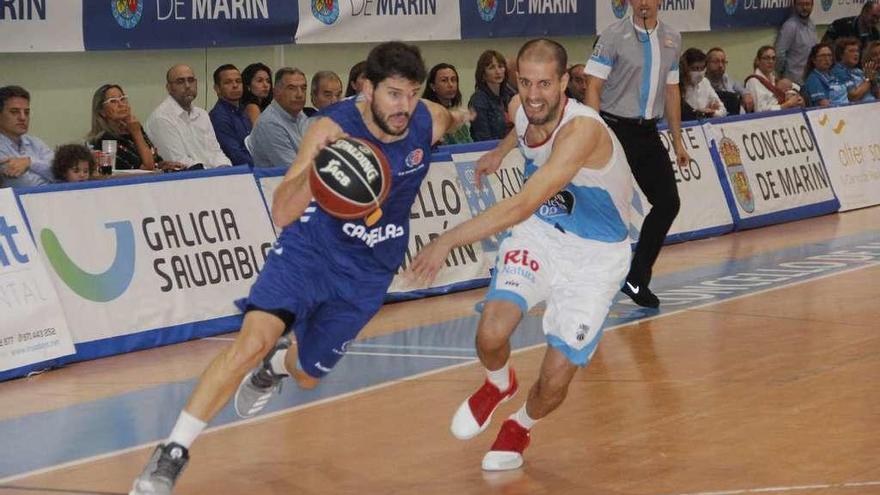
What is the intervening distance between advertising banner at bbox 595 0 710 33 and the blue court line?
4949mm

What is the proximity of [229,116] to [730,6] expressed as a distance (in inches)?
387

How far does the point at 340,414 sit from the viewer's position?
872 centimetres

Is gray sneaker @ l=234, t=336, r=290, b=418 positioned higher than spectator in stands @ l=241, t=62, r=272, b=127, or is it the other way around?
spectator in stands @ l=241, t=62, r=272, b=127

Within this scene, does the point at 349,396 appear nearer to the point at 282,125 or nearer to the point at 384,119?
the point at 384,119

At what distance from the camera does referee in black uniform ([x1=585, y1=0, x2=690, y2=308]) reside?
12.1m

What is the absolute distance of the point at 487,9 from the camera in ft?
57.1

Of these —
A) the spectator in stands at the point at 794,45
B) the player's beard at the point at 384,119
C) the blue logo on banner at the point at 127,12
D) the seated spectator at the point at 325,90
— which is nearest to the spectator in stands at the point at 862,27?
the spectator in stands at the point at 794,45

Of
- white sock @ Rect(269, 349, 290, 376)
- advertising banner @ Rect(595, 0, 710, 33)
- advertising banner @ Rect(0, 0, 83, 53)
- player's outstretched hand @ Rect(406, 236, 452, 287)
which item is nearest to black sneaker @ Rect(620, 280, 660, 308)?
white sock @ Rect(269, 349, 290, 376)

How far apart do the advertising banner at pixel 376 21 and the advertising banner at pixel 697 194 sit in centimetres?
271

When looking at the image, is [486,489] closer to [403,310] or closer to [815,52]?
[403,310]

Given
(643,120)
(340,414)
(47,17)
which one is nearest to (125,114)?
(47,17)

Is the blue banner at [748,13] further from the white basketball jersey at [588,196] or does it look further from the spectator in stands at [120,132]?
the white basketball jersey at [588,196]

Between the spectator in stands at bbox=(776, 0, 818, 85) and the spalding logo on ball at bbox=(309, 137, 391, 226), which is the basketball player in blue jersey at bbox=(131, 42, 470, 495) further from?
the spectator in stands at bbox=(776, 0, 818, 85)

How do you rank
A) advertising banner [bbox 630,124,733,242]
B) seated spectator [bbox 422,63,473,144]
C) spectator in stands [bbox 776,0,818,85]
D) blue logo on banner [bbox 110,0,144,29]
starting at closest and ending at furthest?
blue logo on banner [bbox 110,0,144,29] < seated spectator [bbox 422,63,473,144] < advertising banner [bbox 630,124,733,242] < spectator in stands [bbox 776,0,818,85]
